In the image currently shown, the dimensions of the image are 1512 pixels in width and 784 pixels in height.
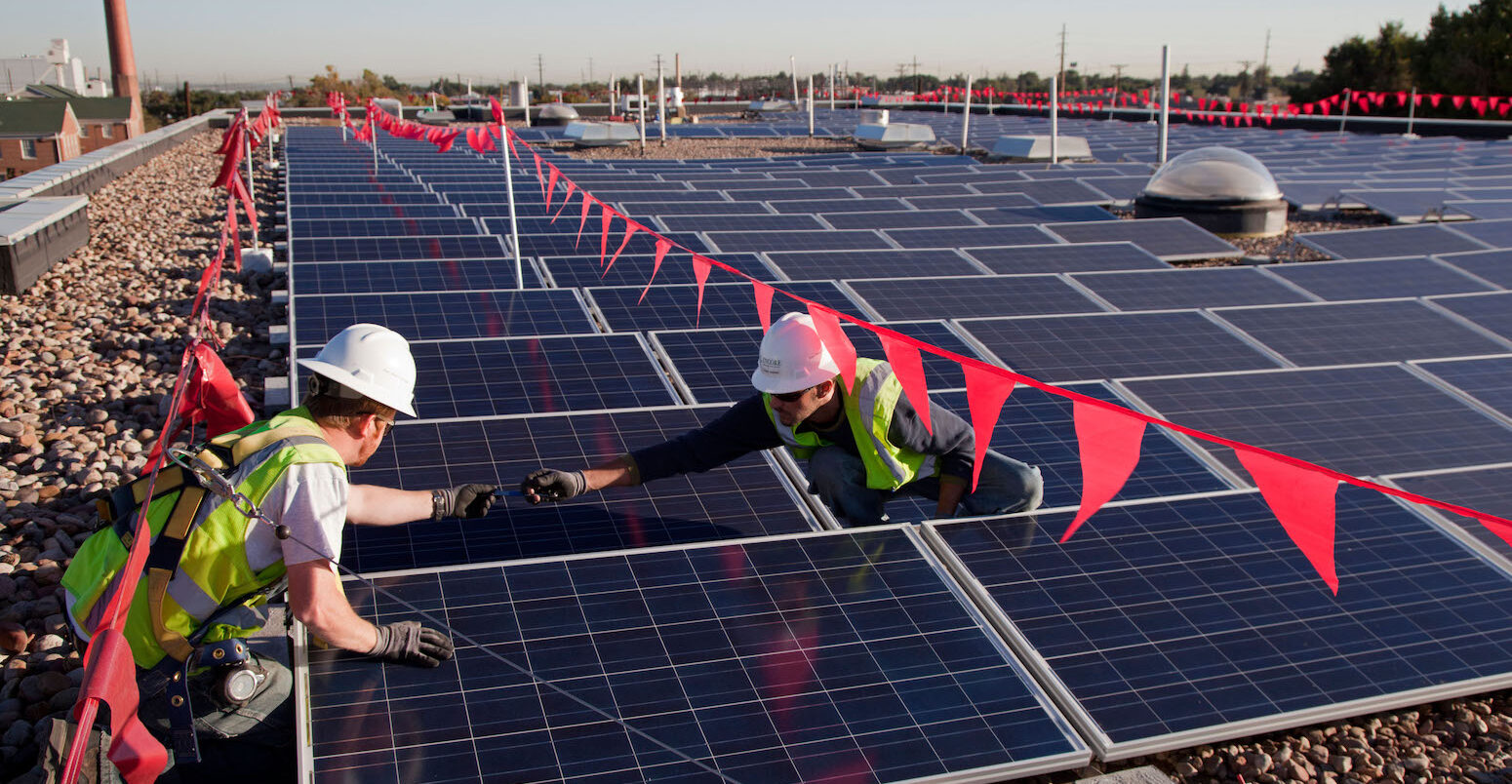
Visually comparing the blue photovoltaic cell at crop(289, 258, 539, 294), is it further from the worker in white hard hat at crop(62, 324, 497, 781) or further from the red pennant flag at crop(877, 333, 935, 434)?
the red pennant flag at crop(877, 333, 935, 434)

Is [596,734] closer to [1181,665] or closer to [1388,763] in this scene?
[1181,665]

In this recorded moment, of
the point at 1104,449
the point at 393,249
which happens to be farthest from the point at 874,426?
the point at 393,249

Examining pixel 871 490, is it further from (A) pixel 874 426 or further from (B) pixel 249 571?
(B) pixel 249 571

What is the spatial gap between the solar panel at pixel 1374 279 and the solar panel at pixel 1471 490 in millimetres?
5406

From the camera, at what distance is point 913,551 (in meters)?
4.49

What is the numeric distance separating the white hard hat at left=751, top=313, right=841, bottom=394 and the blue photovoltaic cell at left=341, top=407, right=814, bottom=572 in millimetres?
648

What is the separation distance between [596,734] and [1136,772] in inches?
73.9

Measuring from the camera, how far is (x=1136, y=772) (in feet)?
12.1

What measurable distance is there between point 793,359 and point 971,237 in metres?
10.6

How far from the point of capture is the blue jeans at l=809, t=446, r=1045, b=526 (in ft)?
17.6

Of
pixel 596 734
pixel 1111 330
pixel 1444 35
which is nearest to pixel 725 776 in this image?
pixel 596 734

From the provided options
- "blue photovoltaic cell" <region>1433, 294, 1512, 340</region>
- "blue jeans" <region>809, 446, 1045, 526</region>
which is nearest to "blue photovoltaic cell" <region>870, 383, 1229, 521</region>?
"blue jeans" <region>809, 446, 1045, 526</region>

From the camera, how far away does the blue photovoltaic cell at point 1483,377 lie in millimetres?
7180

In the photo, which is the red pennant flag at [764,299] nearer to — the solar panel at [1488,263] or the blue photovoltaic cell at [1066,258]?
the blue photovoltaic cell at [1066,258]
